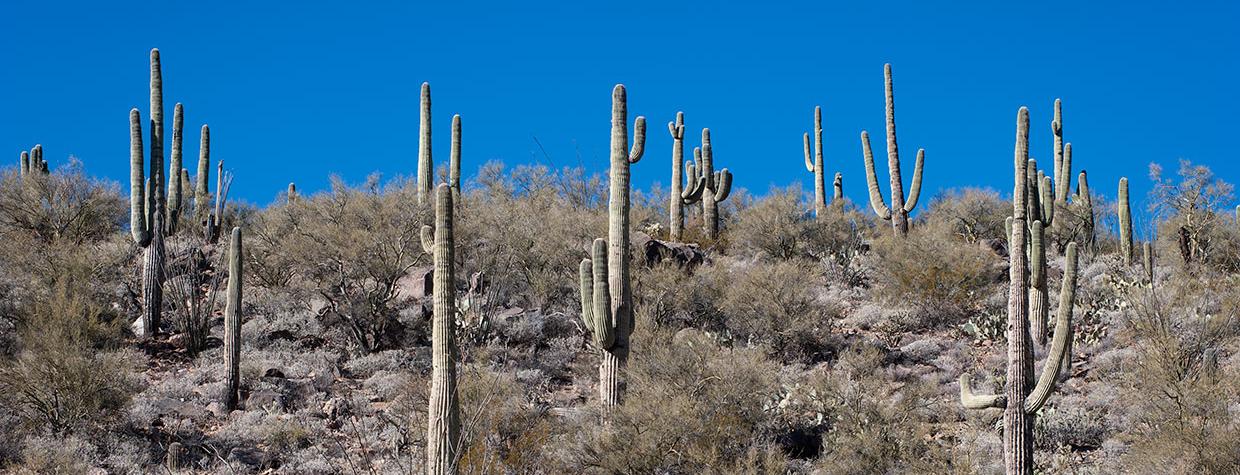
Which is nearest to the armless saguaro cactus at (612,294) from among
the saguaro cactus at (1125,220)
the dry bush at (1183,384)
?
the dry bush at (1183,384)

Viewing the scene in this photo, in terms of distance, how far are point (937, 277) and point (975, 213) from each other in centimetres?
820

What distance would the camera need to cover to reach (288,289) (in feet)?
68.0

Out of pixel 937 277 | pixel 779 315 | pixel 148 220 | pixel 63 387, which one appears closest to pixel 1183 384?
pixel 779 315

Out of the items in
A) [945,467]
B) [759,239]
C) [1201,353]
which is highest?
[759,239]

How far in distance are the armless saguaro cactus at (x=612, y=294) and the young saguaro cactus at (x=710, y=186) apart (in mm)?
9287

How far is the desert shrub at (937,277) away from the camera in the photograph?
21312mm

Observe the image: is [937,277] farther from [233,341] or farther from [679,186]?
[233,341]

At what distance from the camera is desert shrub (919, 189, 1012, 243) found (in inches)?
1112

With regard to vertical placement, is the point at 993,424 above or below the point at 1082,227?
below

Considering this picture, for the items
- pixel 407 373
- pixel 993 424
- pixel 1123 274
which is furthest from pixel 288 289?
pixel 1123 274

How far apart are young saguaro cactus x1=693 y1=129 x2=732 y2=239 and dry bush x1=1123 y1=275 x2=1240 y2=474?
9.35m

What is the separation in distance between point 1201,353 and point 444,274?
9.93 meters

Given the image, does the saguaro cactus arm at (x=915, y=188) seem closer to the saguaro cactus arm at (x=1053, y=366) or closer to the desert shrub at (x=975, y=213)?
the desert shrub at (x=975, y=213)

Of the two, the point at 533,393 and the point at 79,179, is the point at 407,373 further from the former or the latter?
the point at 79,179
